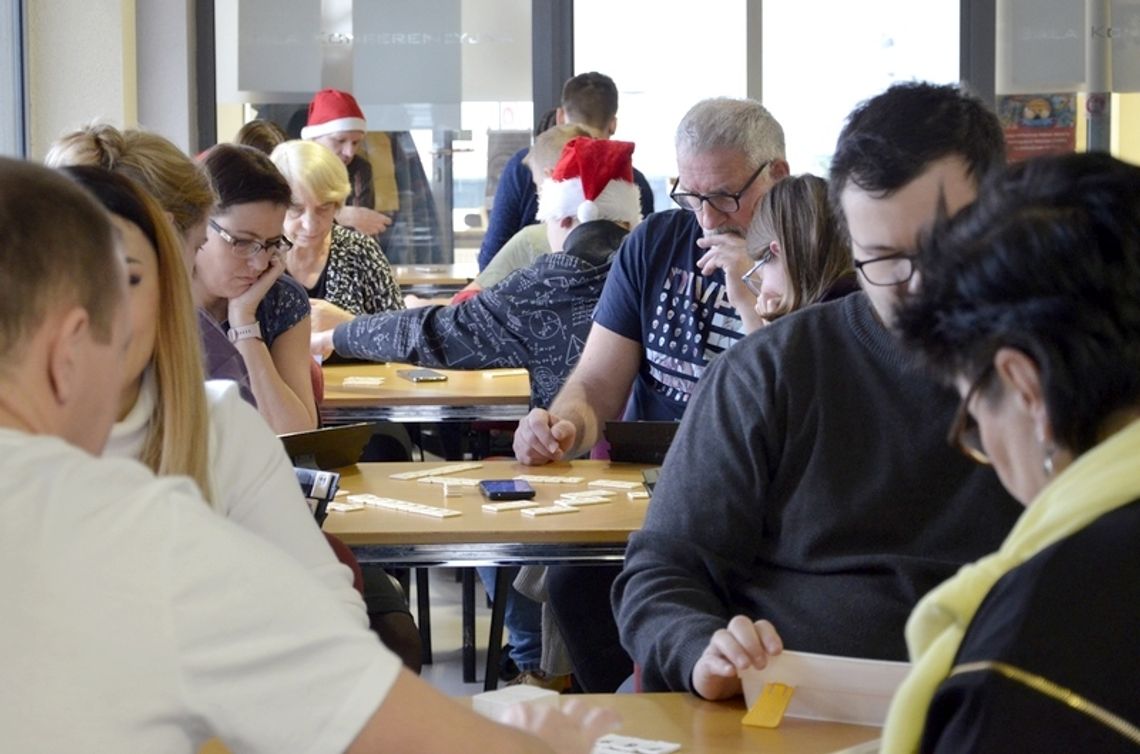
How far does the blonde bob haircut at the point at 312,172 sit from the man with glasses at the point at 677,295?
6.43 ft

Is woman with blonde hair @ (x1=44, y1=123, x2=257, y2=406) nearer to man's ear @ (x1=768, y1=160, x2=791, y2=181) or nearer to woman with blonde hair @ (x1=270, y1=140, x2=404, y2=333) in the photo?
man's ear @ (x1=768, y1=160, x2=791, y2=181)

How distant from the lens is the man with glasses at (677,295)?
362 cm

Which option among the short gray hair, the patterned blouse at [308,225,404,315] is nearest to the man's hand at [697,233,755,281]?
the short gray hair

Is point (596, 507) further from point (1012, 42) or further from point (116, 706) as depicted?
point (1012, 42)

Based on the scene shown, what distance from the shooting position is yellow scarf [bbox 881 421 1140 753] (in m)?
1.16

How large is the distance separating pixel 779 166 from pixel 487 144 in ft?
17.8

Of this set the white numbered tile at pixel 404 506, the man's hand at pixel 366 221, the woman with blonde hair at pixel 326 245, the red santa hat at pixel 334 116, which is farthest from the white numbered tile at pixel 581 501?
the man's hand at pixel 366 221

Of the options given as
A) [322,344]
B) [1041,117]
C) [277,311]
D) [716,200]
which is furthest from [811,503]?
[1041,117]

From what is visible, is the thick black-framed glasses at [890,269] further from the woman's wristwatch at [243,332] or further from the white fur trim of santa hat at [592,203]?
the white fur trim of santa hat at [592,203]

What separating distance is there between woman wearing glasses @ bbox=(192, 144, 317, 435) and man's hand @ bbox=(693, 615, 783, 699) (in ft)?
6.72

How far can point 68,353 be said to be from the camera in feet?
4.05

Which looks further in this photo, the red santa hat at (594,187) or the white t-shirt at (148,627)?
the red santa hat at (594,187)

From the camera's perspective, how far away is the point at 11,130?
6.48 metres

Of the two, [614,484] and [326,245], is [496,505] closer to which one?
[614,484]
